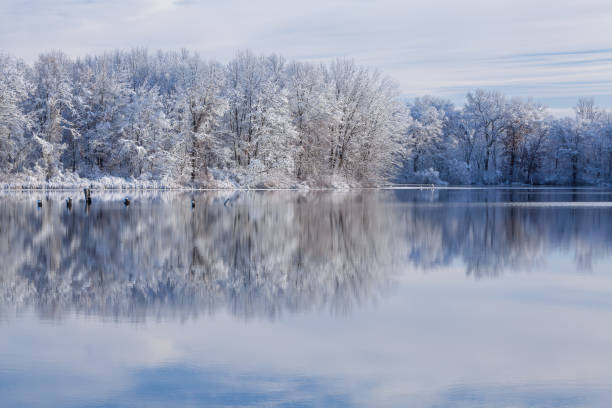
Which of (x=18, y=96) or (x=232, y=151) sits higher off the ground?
(x=18, y=96)

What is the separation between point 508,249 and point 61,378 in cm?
1404

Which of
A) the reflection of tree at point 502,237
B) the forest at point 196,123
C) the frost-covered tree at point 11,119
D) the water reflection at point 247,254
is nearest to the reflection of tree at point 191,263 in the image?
the water reflection at point 247,254

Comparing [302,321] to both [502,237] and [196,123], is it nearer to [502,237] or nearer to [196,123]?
[502,237]

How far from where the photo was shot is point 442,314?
10.5m

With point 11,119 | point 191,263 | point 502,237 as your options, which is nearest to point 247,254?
point 191,263

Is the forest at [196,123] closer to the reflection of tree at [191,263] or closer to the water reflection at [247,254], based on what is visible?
the water reflection at [247,254]

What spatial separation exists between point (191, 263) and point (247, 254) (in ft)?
6.65

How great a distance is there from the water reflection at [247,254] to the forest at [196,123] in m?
30.2

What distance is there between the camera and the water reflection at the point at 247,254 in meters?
11.3

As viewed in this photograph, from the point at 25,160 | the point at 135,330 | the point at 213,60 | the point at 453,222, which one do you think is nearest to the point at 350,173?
the point at 213,60

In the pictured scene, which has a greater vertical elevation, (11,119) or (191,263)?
(11,119)

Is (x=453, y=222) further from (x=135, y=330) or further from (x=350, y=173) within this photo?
(x=350, y=173)

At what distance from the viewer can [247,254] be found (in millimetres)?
16969

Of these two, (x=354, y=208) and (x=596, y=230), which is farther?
(x=354, y=208)
